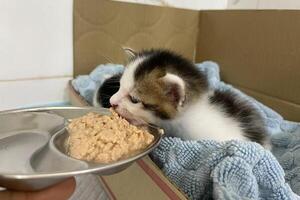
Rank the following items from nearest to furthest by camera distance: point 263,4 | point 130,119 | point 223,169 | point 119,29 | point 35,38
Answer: point 223,169, point 130,119, point 35,38, point 119,29, point 263,4

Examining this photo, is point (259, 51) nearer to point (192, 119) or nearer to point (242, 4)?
point (242, 4)

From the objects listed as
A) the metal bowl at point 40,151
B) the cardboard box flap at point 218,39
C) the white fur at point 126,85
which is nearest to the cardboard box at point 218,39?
the cardboard box flap at point 218,39

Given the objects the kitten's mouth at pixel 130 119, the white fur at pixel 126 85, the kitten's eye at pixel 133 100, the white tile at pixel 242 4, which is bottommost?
the kitten's mouth at pixel 130 119

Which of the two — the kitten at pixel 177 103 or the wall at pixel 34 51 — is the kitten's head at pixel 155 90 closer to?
the kitten at pixel 177 103

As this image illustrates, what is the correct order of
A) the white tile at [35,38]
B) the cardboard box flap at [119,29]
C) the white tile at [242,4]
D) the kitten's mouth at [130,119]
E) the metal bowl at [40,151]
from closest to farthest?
the metal bowl at [40,151] → the kitten's mouth at [130,119] → the white tile at [35,38] → the cardboard box flap at [119,29] → the white tile at [242,4]

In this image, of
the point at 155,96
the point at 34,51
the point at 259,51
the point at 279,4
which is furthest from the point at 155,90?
the point at 279,4
